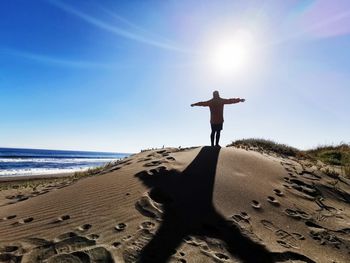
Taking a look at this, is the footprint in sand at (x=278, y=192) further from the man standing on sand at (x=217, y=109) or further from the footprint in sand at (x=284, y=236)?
the man standing on sand at (x=217, y=109)

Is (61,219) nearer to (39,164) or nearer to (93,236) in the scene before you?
(93,236)

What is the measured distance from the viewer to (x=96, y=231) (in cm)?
441

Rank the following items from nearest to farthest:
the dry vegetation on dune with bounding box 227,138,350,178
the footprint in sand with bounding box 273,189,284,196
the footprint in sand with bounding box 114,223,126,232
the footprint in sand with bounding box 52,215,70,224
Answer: the footprint in sand with bounding box 114,223,126,232, the footprint in sand with bounding box 52,215,70,224, the footprint in sand with bounding box 273,189,284,196, the dry vegetation on dune with bounding box 227,138,350,178

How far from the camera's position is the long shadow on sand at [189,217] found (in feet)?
13.8

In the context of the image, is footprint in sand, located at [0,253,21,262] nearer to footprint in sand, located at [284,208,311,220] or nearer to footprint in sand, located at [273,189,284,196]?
footprint in sand, located at [284,208,311,220]

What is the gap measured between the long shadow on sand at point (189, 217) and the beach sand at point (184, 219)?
0.6 inches

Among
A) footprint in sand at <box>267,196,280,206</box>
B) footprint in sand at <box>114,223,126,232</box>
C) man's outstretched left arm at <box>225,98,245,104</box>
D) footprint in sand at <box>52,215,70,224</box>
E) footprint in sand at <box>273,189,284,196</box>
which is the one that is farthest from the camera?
man's outstretched left arm at <box>225,98,245,104</box>

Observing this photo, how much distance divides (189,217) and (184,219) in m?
0.11

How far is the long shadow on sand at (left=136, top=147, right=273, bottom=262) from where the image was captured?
4.20 metres

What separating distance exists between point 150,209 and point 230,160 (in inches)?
138

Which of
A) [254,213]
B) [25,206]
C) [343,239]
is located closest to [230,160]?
[254,213]

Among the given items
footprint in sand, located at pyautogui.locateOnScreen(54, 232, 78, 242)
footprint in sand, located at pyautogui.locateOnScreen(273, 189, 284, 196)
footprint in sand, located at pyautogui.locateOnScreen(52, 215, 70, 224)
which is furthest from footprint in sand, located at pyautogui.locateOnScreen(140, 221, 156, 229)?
footprint in sand, located at pyautogui.locateOnScreen(273, 189, 284, 196)

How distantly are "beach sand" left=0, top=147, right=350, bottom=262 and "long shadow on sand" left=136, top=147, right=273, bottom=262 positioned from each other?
16mm

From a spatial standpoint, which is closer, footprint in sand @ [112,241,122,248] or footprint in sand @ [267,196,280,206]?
footprint in sand @ [112,241,122,248]
